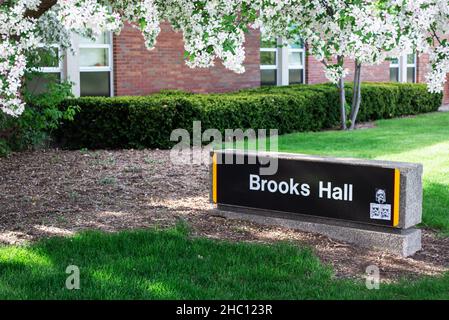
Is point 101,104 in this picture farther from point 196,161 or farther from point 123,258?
point 123,258

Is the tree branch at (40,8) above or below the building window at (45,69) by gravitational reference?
above

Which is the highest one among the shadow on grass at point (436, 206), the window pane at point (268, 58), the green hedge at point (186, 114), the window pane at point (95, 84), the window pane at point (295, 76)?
the window pane at point (268, 58)

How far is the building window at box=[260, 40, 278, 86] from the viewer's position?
18797 millimetres

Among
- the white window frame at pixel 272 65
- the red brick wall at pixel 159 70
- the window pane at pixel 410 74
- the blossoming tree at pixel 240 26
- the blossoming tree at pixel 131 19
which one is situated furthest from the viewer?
the window pane at pixel 410 74

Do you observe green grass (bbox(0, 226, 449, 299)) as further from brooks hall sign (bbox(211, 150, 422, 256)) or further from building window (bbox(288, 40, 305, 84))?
building window (bbox(288, 40, 305, 84))

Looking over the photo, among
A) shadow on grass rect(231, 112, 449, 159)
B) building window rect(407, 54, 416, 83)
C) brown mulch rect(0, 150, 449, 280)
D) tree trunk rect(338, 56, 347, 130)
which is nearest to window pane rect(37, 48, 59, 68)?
brown mulch rect(0, 150, 449, 280)

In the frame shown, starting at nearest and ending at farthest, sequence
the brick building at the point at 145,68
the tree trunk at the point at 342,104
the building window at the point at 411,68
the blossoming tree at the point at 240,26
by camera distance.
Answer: the blossoming tree at the point at 240,26 → the brick building at the point at 145,68 → the tree trunk at the point at 342,104 → the building window at the point at 411,68

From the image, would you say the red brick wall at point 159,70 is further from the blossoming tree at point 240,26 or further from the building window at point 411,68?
the building window at point 411,68

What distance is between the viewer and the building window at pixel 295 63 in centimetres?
1972

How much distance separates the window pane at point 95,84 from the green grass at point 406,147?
3.55 meters

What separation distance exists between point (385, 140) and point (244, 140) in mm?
2852

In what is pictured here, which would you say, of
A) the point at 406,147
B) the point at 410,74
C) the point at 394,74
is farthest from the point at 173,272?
the point at 410,74

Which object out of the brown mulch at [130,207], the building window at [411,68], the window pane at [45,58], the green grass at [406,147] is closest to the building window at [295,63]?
the green grass at [406,147]
